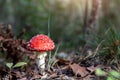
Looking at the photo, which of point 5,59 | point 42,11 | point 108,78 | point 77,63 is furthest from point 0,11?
point 108,78

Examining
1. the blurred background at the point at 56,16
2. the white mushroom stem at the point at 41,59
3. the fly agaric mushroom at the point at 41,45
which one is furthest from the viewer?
the blurred background at the point at 56,16

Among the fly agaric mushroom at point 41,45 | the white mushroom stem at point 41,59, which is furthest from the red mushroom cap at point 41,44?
the white mushroom stem at point 41,59

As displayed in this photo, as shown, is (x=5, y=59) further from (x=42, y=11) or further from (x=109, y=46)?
(x=42, y=11)

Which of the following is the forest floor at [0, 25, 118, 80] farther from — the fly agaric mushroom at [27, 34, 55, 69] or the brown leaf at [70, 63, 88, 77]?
the fly agaric mushroom at [27, 34, 55, 69]

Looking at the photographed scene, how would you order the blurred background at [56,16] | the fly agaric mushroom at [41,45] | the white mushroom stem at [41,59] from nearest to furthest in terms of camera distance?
the fly agaric mushroom at [41,45], the white mushroom stem at [41,59], the blurred background at [56,16]

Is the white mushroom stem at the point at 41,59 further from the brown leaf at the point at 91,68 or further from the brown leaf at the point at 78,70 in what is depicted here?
the brown leaf at the point at 91,68

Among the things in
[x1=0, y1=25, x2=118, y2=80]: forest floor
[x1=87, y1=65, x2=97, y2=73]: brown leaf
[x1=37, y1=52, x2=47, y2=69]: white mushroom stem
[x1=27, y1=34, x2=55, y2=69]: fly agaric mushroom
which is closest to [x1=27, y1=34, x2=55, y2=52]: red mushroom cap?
[x1=27, y1=34, x2=55, y2=69]: fly agaric mushroom

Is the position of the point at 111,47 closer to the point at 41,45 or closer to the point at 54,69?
the point at 54,69

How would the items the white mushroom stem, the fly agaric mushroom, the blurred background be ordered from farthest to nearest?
the blurred background
the white mushroom stem
the fly agaric mushroom
